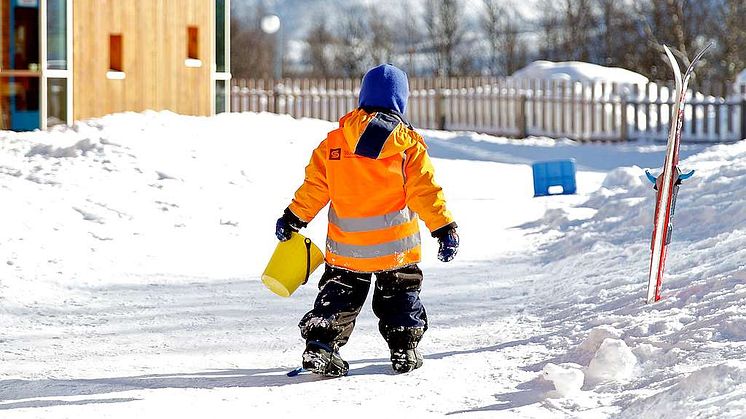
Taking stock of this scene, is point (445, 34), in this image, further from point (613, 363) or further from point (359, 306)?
point (613, 363)

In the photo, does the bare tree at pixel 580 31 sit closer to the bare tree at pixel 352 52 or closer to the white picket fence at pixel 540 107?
the bare tree at pixel 352 52

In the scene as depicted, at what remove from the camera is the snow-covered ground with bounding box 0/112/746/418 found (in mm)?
5773

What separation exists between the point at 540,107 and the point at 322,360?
821 inches

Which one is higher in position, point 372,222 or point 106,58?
point 106,58

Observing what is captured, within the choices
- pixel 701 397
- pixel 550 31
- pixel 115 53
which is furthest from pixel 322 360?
pixel 550 31

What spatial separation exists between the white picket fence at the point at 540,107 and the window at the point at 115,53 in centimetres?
1050

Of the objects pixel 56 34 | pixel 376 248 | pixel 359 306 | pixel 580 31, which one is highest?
pixel 580 31

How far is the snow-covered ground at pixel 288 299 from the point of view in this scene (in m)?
5.77

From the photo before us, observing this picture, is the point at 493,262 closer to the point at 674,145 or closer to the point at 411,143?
the point at 674,145

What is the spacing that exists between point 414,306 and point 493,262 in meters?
4.07

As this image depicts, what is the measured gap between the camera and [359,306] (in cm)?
644

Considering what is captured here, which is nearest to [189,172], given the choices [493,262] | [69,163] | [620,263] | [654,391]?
[69,163]

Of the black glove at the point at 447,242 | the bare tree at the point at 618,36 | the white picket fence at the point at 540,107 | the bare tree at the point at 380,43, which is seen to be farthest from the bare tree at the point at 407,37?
the black glove at the point at 447,242

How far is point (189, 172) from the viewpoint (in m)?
13.3
